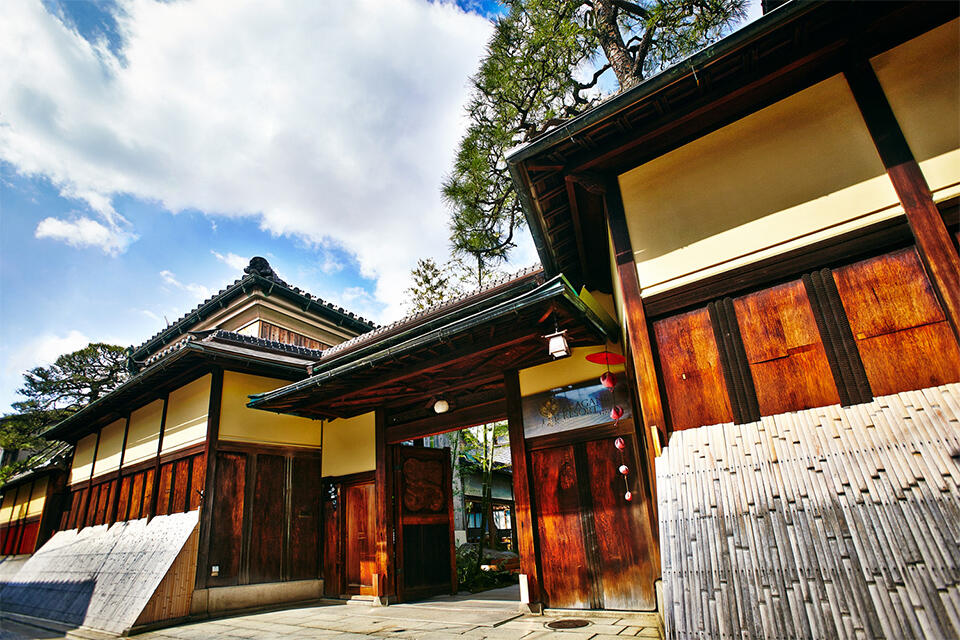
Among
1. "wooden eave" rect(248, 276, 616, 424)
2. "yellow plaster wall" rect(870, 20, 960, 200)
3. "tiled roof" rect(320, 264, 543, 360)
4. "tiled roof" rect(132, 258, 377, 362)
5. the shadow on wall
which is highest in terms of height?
"tiled roof" rect(132, 258, 377, 362)

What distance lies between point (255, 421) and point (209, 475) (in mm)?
1398

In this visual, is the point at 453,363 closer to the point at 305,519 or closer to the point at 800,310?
the point at 800,310

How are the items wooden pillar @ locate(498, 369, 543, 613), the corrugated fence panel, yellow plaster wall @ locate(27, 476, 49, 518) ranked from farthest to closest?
yellow plaster wall @ locate(27, 476, 49, 518) → wooden pillar @ locate(498, 369, 543, 613) → the corrugated fence panel

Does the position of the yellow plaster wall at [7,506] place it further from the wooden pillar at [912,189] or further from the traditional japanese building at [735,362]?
the wooden pillar at [912,189]

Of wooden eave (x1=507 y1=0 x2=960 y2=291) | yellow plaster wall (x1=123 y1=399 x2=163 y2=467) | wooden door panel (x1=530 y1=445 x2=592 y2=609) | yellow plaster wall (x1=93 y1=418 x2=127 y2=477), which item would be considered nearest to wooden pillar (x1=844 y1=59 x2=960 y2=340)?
wooden eave (x1=507 y1=0 x2=960 y2=291)

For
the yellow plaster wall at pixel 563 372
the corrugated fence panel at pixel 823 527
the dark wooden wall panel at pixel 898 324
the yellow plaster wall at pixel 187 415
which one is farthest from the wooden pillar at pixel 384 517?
the dark wooden wall panel at pixel 898 324

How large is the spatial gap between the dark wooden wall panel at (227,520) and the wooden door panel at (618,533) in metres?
6.88

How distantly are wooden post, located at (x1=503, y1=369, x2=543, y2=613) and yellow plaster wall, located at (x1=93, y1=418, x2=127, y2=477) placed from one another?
11.2 metres

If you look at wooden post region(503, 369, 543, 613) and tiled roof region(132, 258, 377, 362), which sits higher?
tiled roof region(132, 258, 377, 362)

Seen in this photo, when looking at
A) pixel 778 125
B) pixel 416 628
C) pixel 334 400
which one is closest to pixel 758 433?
pixel 778 125

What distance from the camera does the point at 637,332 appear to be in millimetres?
4820

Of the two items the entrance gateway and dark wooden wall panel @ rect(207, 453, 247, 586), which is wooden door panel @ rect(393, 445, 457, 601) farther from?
dark wooden wall panel @ rect(207, 453, 247, 586)

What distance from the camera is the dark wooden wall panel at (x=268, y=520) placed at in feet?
30.2

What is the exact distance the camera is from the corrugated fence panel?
283cm
